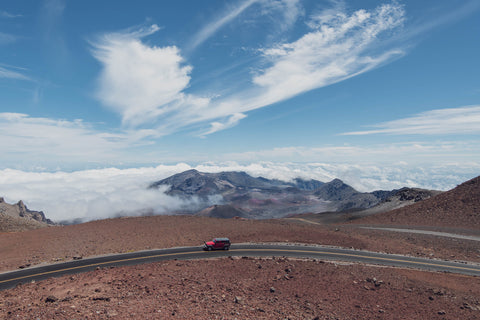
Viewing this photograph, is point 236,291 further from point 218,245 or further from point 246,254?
point 218,245

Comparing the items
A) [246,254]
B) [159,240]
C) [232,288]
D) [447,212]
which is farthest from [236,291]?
[447,212]

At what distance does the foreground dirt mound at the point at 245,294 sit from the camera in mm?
14172

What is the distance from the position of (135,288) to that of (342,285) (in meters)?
16.4

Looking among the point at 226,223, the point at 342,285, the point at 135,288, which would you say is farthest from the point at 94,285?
the point at 226,223

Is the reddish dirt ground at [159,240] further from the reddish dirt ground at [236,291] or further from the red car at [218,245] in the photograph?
the red car at [218,245]

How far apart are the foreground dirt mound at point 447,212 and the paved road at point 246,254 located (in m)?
36.1

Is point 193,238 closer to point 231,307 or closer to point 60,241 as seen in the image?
point 60,241

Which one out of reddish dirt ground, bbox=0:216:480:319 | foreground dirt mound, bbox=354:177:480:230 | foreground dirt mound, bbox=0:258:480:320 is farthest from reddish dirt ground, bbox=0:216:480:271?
foreground dirt mound, bbox=354:177:480:230

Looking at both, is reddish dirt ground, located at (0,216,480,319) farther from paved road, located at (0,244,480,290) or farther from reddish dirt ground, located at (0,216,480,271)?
paved road, located at (0,244,480,290)

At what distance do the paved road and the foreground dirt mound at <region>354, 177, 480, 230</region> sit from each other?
3605 centimetres

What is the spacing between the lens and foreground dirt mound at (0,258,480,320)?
558 inches

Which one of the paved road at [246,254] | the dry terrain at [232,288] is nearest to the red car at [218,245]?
the paved road at [246,254]

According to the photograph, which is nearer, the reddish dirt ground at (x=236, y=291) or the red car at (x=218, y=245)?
the reddish dirt ground at (x=236, y=291)

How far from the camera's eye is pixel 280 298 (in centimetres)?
1683
